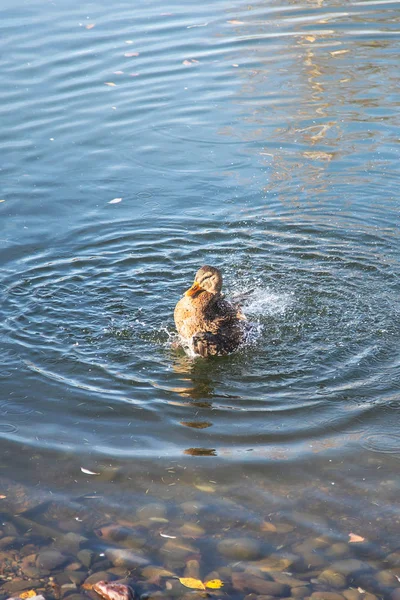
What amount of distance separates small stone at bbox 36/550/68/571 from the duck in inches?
101

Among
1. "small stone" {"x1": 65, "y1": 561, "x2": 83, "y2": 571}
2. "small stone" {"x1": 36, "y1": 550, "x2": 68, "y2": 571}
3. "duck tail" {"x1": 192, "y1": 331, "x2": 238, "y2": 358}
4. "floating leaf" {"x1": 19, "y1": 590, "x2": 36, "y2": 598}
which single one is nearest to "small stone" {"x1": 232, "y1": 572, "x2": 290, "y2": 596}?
"small stone" {"x1": 65, "y1": 561, "x2": 83, "y2": 571}

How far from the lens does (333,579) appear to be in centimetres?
496

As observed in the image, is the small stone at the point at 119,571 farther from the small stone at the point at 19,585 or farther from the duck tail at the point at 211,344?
the duck tail at the point at 211,344

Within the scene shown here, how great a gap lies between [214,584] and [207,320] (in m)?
2.86

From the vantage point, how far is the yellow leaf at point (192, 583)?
193 inches

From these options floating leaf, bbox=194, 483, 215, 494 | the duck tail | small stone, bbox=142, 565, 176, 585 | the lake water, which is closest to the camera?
small stone, bbox=142, 565, 176, 585

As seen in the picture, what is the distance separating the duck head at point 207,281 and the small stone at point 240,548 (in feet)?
8.78

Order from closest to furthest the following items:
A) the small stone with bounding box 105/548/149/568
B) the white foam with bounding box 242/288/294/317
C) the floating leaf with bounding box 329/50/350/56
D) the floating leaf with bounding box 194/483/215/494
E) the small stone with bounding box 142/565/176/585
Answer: the small stone with bounding box 142/565/176/585 → the small stone with bounding box 105/548/149/568 → the floating leaf with bounding box 194/483/215/494 → the white foam with bounding box 242/288/294/317 → the floating leaf with bounding box 329/50/350/56

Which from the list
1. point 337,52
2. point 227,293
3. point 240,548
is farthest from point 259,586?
point 337,52

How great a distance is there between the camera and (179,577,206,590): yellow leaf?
491 centimetres

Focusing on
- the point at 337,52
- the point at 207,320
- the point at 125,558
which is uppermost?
the point at 337,52

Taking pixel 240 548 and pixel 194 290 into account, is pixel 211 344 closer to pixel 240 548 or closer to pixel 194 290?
pixel 194 290

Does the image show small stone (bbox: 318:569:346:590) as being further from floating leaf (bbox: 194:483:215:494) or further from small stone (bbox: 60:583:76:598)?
small stone (bbox: 60:583:76:598)

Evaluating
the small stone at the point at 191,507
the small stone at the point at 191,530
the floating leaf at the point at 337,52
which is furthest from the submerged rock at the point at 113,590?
the floating leaf at the point at 337,52
